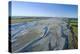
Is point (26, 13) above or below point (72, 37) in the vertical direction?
above

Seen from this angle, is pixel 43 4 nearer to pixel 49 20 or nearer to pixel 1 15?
pixel 49 20

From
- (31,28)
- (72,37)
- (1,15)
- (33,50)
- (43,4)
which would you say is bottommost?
(33,50)

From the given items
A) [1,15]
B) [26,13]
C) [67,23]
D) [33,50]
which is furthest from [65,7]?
[1,15]

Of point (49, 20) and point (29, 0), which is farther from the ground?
point (29, 0)

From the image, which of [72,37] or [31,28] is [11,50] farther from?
[72,37]

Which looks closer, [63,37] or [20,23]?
[20,23]

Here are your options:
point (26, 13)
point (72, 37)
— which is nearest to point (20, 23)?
point (26, 13)
